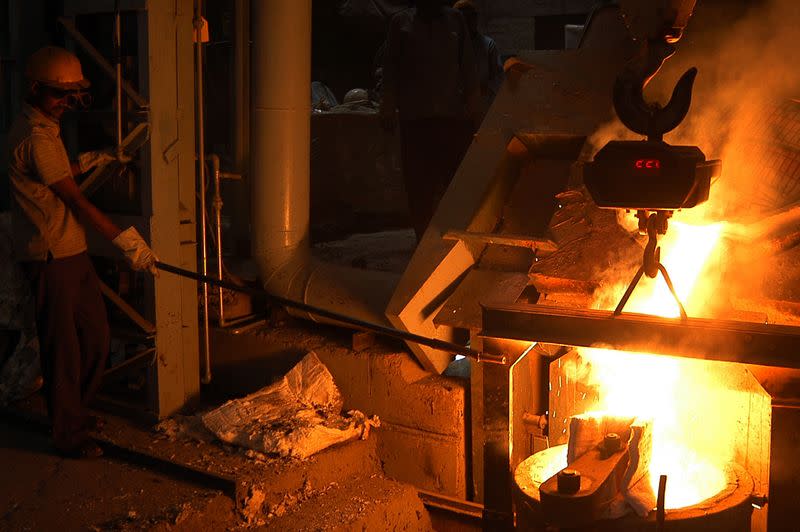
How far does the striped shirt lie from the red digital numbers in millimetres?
3132

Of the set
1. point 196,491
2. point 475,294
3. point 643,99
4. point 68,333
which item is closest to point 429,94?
point 475,294

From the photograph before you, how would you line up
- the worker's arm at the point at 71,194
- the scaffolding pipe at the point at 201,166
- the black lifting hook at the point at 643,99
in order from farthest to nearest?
the scaffolding pipe at the point at 201,166, the worker's arm at the point at 71,194, the black lifting hook at the point at 643,99

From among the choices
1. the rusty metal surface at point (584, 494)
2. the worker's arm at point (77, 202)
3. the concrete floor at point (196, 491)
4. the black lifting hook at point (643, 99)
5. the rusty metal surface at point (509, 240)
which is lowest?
the concrete floor at point (196, 491)

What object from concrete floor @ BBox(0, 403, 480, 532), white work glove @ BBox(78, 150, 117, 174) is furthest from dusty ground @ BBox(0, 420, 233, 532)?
white work glove @ BBox(78, 150, 117, 174)

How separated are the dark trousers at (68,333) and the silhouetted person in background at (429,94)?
2.29m

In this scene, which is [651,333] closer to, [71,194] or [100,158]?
[71,194]

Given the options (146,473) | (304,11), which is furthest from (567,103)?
(146,473)

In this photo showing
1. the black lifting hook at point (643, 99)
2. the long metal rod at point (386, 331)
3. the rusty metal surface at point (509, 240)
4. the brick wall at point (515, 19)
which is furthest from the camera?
the brick wall at point (515, 19)

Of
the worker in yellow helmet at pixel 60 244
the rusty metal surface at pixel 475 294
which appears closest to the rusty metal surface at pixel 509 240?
the rusty metal surface at pixel 475 294

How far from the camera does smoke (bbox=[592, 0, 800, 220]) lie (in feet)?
12.9

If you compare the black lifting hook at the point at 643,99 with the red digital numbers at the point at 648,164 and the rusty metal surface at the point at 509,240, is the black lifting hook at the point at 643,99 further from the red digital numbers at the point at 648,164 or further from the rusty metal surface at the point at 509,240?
the rusty metal surface at the point at 509,240

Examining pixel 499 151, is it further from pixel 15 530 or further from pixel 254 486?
pixel 15 530

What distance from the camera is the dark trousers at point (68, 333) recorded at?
200 inches

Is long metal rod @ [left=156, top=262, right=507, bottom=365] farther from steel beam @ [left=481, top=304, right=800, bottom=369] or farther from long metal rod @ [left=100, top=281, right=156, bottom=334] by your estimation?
long metal rod @ [left=100, top=281, right=156, bottom=334]
